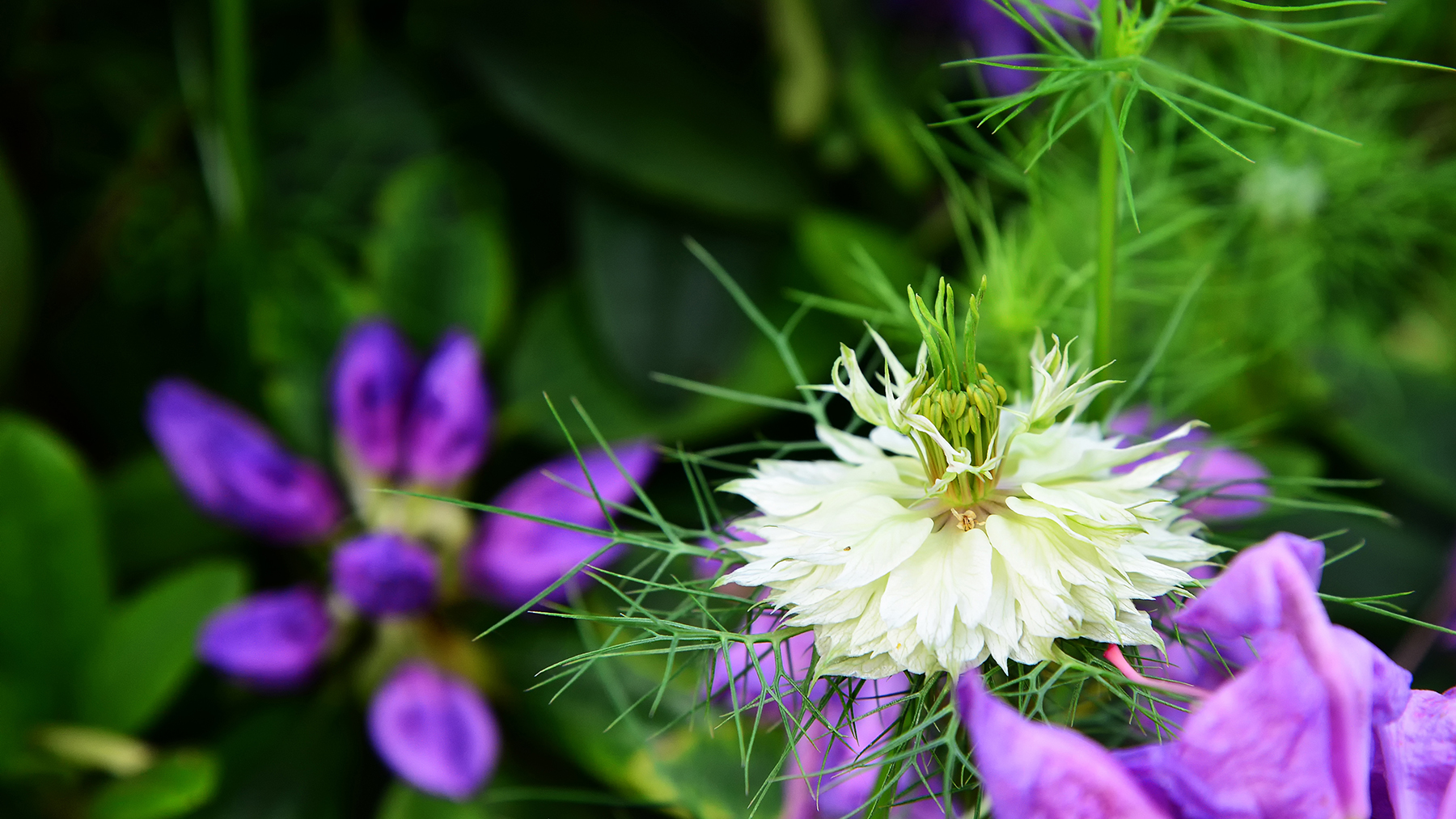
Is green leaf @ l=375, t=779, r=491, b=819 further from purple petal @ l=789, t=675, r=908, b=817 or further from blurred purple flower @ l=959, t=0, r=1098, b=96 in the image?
blurred purple flower @ l=959, t=0, r=1098, b=96

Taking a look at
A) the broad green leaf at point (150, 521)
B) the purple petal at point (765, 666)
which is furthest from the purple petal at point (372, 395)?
the purple petal at point (765, 666)

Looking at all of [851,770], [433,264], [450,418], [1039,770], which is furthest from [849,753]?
[433,264]

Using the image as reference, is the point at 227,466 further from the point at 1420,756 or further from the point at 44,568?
the point at 1420,756

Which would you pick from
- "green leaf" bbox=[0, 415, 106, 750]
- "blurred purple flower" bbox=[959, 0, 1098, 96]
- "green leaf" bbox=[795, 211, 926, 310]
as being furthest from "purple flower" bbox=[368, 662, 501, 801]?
"blurred purple flower" bbox=[959, 0, 1098, 96]

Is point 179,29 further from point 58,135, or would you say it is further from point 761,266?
point 761,266

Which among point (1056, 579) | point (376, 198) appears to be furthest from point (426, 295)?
point (1056, 579)
